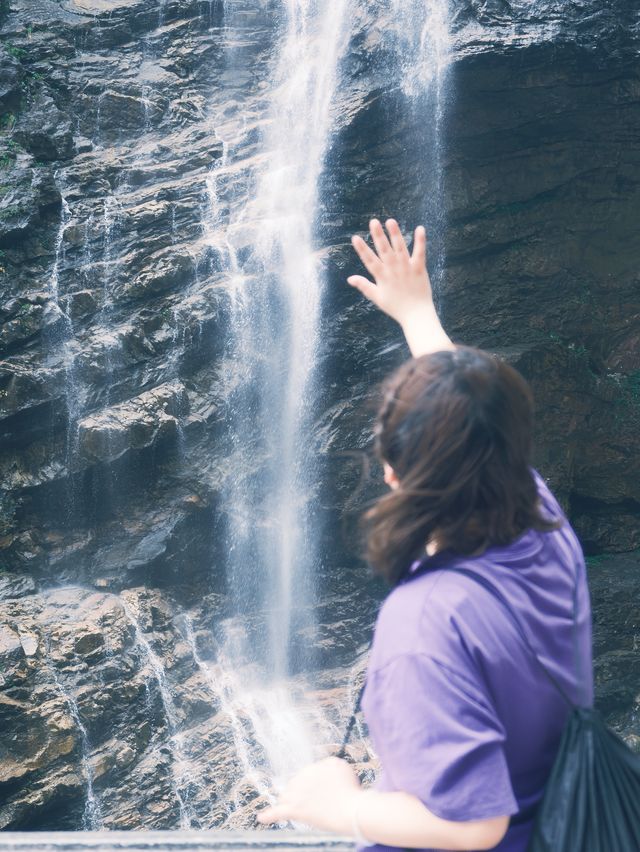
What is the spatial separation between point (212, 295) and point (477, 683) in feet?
25.3

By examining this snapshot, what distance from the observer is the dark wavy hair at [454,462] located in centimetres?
106

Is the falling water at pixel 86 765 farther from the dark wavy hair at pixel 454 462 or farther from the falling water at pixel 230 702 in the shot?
the dark wavy hair at pixel 454 462

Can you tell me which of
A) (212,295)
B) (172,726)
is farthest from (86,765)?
(212,295)

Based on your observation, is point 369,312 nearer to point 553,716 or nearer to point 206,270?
point 206,270

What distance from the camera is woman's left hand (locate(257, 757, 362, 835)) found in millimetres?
1082

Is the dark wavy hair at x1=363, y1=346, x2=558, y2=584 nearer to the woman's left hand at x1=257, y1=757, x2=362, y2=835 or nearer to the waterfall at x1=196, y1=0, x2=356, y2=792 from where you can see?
the woman's left hand at x1=257, y1=757, x2=362, y2=835

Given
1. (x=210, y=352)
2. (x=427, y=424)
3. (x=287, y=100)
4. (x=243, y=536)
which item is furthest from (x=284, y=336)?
(x=427, y=424)

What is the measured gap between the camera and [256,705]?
7.79 m

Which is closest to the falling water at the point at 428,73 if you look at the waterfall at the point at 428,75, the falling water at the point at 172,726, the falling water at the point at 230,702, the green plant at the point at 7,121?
the waterfall at the point at 428,75

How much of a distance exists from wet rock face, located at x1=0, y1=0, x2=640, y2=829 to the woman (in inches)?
252

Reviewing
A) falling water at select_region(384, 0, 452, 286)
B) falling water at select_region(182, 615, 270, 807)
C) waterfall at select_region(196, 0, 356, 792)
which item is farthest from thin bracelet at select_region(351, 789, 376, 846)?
falling water at select_region(384, 0, 452, 286)

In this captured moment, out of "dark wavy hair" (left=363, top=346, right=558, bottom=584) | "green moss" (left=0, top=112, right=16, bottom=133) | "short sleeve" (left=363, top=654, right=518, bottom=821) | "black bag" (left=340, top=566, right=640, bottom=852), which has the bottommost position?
"black bag" (left=340, top=566, right=640, bottom=852)

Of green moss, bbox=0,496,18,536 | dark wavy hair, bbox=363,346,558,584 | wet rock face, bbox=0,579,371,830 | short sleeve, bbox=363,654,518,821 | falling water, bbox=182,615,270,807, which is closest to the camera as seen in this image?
short sleeve, bbox=363,654,518,821

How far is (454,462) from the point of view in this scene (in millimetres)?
1061
